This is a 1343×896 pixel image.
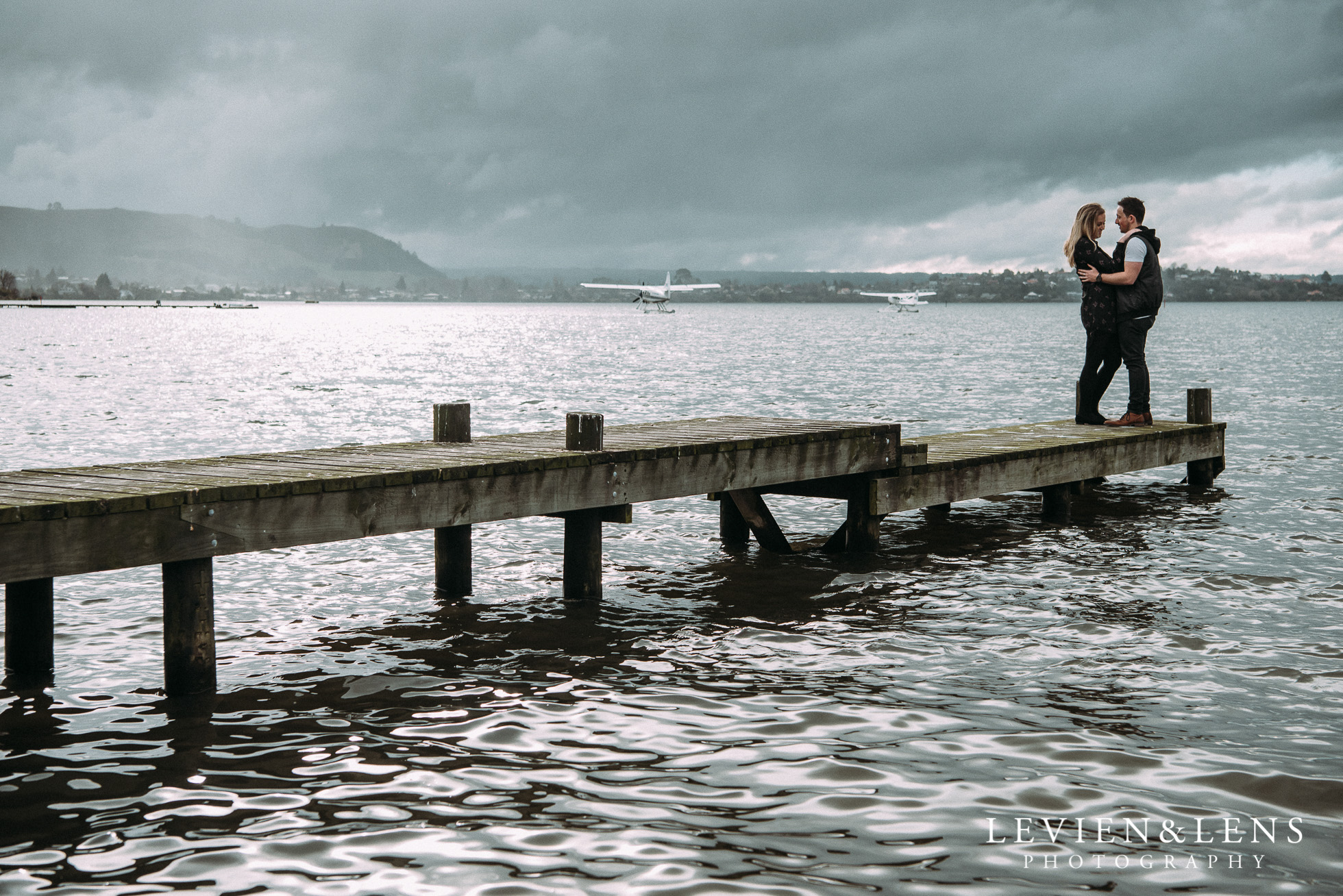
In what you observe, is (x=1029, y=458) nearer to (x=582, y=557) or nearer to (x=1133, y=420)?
(x=1133, y=420)

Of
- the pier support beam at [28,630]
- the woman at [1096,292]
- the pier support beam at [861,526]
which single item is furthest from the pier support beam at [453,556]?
the woman at [1096,292]

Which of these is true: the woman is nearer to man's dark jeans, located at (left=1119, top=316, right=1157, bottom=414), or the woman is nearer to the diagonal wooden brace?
man's dark jeans, located at (left=1119, top=316, right=1157, bottom=414)

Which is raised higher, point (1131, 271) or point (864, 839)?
point (1131, 271)

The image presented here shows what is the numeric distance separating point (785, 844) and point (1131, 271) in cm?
1080

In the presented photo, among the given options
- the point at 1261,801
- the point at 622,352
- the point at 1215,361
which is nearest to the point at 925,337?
the point at 622,352

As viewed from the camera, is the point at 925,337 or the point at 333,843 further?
the point at 925,337

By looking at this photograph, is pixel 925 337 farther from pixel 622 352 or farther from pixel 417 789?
pixel 417 789

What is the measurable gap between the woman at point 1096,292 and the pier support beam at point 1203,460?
8.22 feet

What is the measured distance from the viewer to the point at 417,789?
634 cm

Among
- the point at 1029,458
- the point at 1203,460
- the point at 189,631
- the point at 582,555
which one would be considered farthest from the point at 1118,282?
the point at 189,631

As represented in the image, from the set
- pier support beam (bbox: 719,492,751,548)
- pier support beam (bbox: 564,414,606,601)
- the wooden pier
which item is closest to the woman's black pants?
the wooden pier

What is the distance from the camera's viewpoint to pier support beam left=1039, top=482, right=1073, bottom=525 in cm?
1489

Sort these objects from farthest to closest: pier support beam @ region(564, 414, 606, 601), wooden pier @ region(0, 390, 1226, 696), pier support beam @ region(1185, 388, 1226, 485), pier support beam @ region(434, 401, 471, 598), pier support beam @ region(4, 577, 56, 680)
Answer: pier support beam @ region(1185, 388, 1226, 485) < pier support beam @ region(434, 401, 471, 598) < pier support beam @ region(564, 414, 606, 601) < pier support beam @ region(4, 577, 56, 680) < wooden pier @ region(0, 390, 1226, 696)

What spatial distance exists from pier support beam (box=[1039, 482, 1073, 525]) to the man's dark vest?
213 cm
